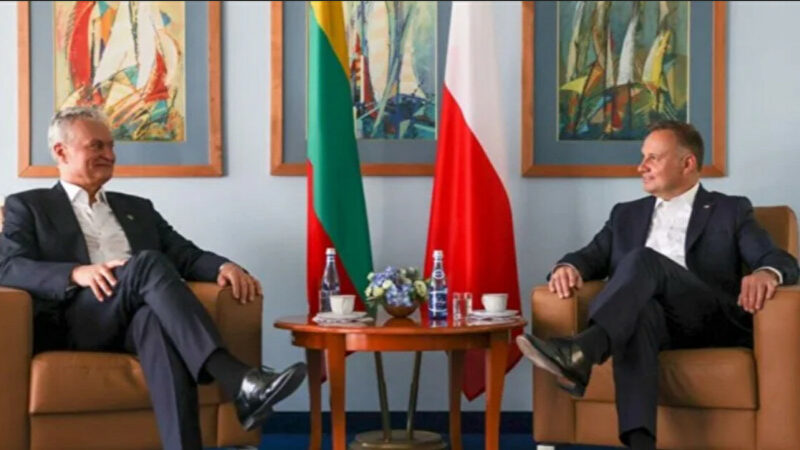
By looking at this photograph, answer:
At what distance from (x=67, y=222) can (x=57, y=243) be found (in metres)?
0.09

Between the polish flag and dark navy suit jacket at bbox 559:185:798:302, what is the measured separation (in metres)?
0.39

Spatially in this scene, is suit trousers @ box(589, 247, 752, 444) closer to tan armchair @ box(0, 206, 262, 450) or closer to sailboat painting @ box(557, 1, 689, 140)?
sailboat painting @ box(557, 1, 689, 140)

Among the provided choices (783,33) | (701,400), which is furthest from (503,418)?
(783,33)

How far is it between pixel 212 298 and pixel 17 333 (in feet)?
1.96

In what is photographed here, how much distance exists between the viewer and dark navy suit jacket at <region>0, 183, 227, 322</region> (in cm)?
352

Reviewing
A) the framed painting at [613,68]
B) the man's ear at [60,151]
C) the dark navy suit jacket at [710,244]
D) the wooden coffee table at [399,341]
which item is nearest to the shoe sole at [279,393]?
the wooden coffee table at [399,341]

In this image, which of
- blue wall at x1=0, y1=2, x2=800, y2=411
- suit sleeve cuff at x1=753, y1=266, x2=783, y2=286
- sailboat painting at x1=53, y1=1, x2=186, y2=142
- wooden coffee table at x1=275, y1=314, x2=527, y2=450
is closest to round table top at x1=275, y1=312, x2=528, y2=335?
wooden coffee table at x1=275, y1=314, x2=527, y2=450

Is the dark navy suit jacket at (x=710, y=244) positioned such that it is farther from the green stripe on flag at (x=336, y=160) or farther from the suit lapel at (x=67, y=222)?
the suit lapel at (x=67, y=222)

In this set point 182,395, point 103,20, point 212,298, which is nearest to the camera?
point 182,395

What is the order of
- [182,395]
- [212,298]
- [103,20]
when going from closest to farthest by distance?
[182,395] < [212,298] < [103,20]

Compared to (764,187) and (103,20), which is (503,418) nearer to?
(764,187)

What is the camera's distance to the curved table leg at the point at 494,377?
3559mm

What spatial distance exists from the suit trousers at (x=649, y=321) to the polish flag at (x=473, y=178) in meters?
0.75

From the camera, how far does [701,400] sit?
3404mm
